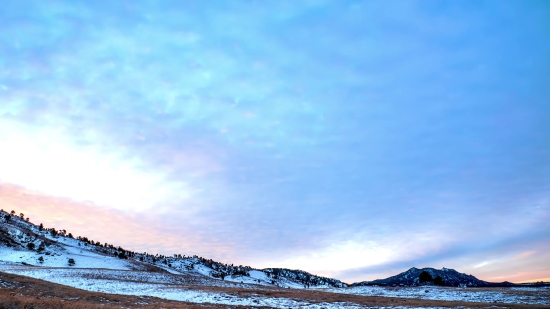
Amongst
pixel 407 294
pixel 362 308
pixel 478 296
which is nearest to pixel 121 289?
pixel 362 308

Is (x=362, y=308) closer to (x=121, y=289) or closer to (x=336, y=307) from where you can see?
(x=336, y=307)

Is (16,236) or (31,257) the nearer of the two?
(31,257)

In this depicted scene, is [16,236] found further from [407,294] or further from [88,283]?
[407,294]

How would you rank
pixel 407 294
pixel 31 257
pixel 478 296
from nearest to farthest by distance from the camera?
pixel 478 296 → pixel 407 294 → pixel 31 257

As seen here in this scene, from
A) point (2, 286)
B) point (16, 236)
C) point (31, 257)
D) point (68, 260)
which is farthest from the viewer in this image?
point (16, 236)

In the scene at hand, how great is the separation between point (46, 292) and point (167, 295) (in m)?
12.6

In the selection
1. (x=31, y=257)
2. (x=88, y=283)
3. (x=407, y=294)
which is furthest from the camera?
(x=31, y=257)

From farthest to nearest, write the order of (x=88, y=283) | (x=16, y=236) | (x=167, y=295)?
(x=16, y=236) < (x=88, y=283) < (x=167, y=295)

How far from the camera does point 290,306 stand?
113 feet

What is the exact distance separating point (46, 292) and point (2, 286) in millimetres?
3659

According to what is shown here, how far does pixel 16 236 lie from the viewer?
279 feet

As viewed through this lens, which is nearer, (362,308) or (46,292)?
(46,292)

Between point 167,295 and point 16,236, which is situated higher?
point 16,236

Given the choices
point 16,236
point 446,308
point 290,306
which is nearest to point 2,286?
point 290,306
